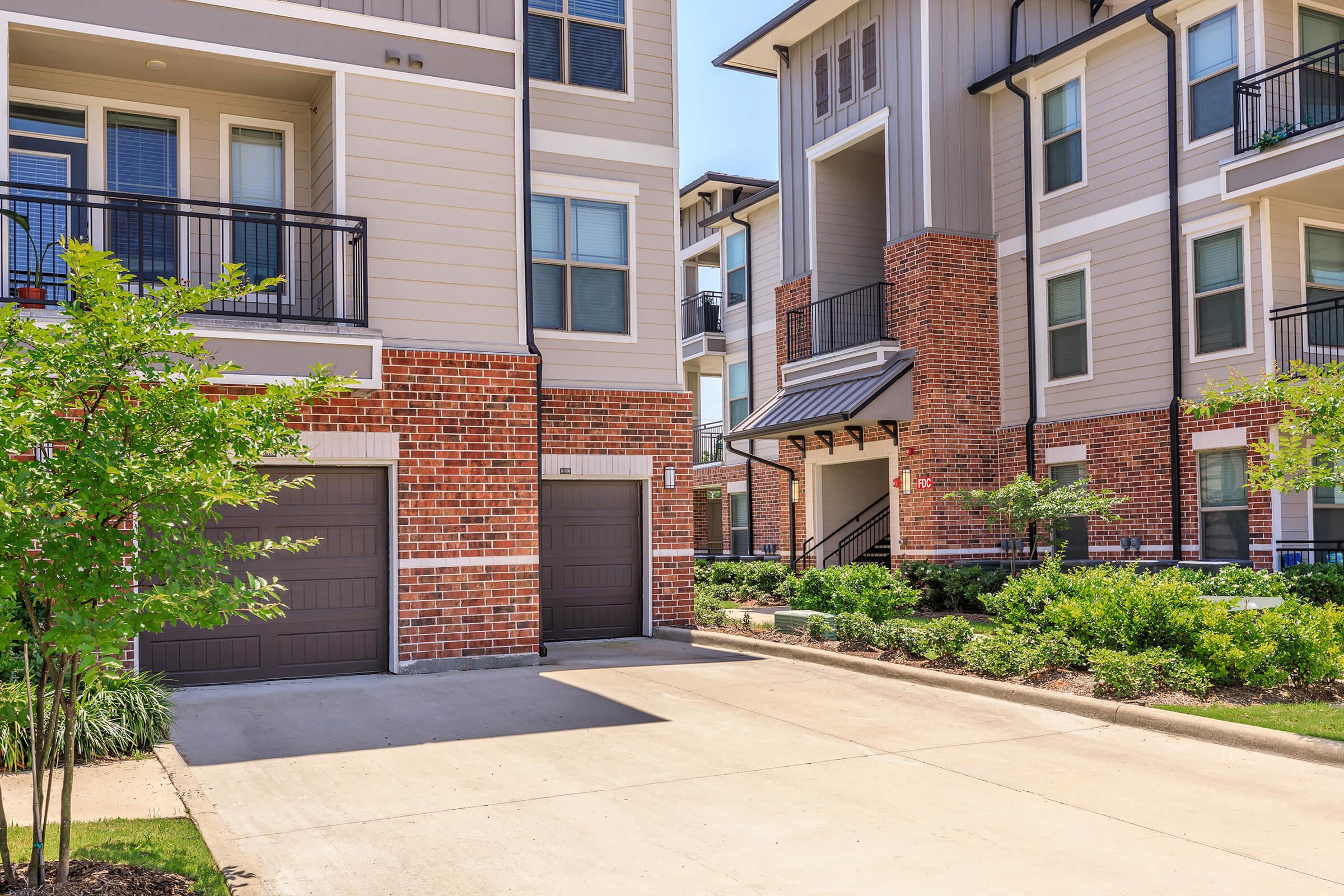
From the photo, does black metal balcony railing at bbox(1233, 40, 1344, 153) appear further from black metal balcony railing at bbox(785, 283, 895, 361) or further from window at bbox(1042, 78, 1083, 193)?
black metal balcony railing at bbox(785, 283, 895, 361)

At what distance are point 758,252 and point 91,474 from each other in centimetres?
2307

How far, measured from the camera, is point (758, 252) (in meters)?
26.9

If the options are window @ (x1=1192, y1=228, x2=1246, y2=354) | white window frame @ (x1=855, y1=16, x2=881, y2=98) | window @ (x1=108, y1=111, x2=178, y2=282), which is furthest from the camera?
white window frame @ (x1=855, y1=16, x2=881, y2=98)

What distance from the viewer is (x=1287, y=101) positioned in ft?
51.2

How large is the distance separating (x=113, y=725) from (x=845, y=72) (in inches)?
692

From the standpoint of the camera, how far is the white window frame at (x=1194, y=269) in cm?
1555

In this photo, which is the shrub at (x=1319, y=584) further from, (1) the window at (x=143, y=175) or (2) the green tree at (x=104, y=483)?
Answer: (1) the window at (x=143, y=175)

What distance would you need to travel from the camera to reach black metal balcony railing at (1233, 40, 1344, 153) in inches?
586

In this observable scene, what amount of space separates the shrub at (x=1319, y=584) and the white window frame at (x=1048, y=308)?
5.25 m

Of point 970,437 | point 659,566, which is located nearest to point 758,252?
point 970,437

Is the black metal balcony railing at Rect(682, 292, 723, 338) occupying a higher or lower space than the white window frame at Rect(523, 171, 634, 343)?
higher

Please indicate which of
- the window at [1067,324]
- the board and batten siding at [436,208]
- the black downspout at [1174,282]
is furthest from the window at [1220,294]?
the board and batten siding at [436,208]

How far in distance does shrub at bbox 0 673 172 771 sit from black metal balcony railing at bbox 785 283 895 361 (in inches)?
554

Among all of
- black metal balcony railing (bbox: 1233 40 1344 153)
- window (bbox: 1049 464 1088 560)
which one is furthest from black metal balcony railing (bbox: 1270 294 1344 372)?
window (bbox: 1049 464 1088 560)
